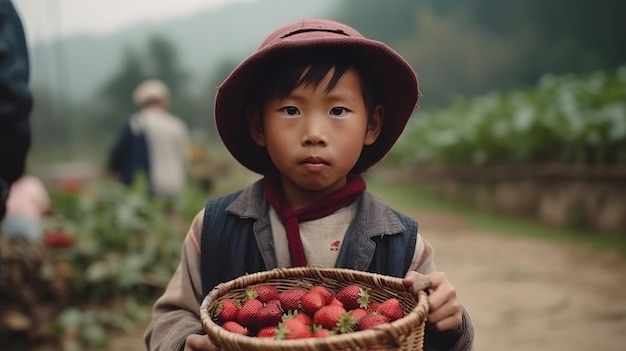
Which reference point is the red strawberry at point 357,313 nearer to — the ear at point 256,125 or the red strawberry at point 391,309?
the red strawberry at point 391,309

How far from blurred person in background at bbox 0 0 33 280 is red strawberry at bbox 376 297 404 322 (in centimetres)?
111

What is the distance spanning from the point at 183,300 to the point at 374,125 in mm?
581

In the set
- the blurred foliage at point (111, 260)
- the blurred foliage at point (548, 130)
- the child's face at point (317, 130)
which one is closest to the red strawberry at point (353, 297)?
the child's face at point (317, 130)

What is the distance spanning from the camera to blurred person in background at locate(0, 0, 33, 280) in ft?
5.36

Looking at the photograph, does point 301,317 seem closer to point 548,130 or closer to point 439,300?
point 439,300

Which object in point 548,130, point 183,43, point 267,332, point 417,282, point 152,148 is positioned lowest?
point 152,148

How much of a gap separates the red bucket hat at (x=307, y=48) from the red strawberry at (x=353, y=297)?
382 millimetres

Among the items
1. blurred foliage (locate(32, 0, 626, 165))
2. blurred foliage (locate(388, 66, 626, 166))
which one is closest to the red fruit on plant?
blurred foliage (locate(32, 0, 626, 165))

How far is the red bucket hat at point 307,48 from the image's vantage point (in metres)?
1.29

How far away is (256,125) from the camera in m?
1.44

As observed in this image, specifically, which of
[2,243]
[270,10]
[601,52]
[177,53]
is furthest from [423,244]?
[270,10]

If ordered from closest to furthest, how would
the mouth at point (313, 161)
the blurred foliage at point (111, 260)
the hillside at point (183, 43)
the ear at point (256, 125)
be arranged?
the mouth at point (313, 161), the ear at point (256, 125), the blurred foliage at point (111, 260), the hillside at point (183, 43)

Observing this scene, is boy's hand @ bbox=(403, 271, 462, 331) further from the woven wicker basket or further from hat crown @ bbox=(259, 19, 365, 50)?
hat crown @ bbox=(259, 19, 365, 50)

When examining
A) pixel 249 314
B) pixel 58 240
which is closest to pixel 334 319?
pixel 249 314
